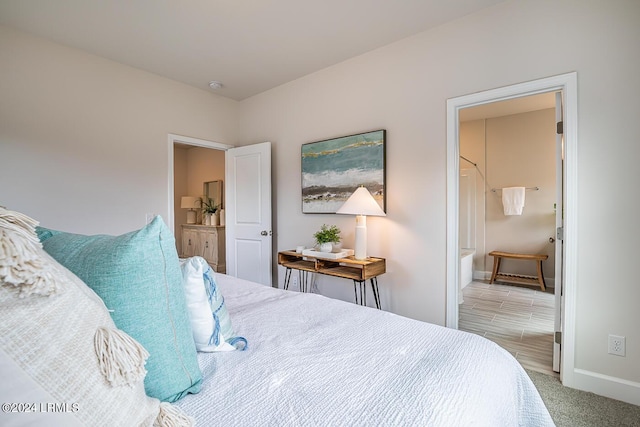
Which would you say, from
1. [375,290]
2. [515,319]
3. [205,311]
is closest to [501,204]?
[515,319]

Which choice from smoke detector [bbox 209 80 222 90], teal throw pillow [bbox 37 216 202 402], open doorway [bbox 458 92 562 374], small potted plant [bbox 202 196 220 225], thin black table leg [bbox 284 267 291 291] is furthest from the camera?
small potted plant [bbox 202 196 220 225]

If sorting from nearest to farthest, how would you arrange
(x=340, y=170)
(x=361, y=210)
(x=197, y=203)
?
(x=361, y=210)
(x=340, y=170)
(x=197, y=203)

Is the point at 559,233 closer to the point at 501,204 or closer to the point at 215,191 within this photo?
the point at 501,204

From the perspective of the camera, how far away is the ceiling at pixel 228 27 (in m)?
2.23

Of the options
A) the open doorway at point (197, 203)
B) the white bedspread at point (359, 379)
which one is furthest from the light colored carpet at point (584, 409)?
the open doorway at point (197, 203)

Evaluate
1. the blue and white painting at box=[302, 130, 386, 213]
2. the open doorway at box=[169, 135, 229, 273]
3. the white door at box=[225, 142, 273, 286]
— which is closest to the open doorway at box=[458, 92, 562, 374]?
the blue and white painting at box=[302, 130, 386, 213]

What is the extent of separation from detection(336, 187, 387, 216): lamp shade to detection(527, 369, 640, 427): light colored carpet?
1.63 metres

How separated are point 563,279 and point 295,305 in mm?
1808

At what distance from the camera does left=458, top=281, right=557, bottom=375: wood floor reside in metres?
2.48

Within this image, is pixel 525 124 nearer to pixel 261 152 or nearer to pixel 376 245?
pixel 376 245

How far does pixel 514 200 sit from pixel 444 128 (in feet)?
9.74

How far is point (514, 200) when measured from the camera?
466cm

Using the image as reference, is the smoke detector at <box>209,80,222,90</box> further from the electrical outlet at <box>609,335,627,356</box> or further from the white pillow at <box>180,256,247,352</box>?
the electrical outlet at <box>609,335,627,356</box>

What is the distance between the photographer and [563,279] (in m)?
2.04
